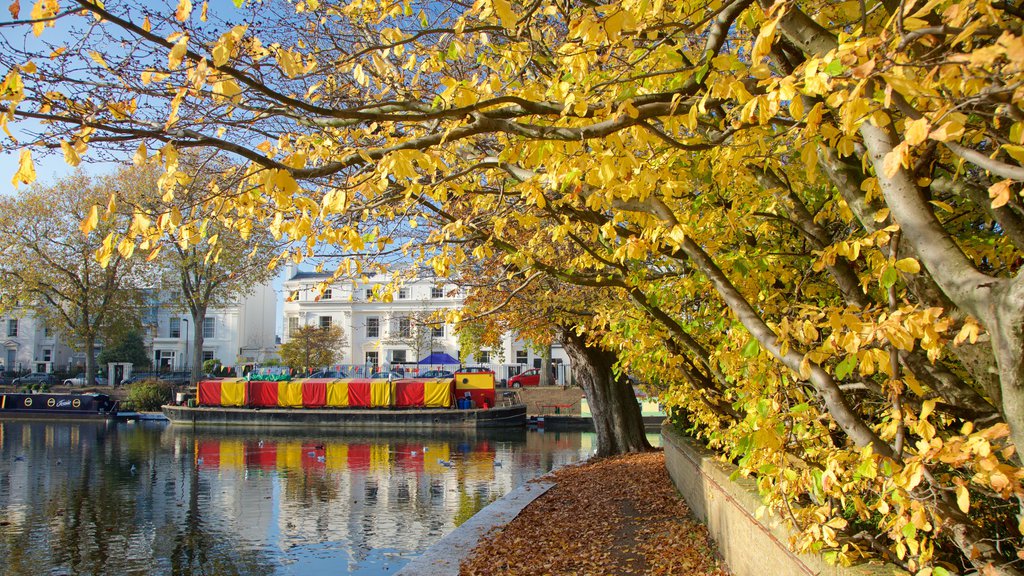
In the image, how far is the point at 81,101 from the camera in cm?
510

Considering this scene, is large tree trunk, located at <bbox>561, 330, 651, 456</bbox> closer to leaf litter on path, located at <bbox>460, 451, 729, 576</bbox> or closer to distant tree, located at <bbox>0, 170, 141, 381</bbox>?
leaf litter on path, located at <bbox>460, 451, 729, 576</bbox>

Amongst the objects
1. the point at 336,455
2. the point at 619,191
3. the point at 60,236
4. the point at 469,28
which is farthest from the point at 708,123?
the point at 60,236

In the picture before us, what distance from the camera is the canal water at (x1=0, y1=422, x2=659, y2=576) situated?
37.3 feet

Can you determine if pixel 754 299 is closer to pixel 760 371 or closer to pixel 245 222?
pixel 760 371

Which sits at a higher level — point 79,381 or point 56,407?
point 79,381

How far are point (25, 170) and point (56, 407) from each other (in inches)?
1681

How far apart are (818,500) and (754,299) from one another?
224 cm

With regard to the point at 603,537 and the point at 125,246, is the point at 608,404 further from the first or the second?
the point at 125,246

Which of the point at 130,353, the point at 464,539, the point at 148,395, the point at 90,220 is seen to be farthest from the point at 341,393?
the point at 90,220

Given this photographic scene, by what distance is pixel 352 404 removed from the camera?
38.2 metres

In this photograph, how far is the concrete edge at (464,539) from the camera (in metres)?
8.25

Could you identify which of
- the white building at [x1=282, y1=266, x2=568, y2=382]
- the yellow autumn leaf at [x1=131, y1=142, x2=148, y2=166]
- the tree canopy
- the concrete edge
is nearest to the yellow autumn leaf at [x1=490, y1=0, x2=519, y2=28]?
the tree canopy

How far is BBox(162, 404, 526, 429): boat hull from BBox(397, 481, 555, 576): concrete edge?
2239 cm

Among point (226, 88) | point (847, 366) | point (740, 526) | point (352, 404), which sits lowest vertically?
point (352, 404)
